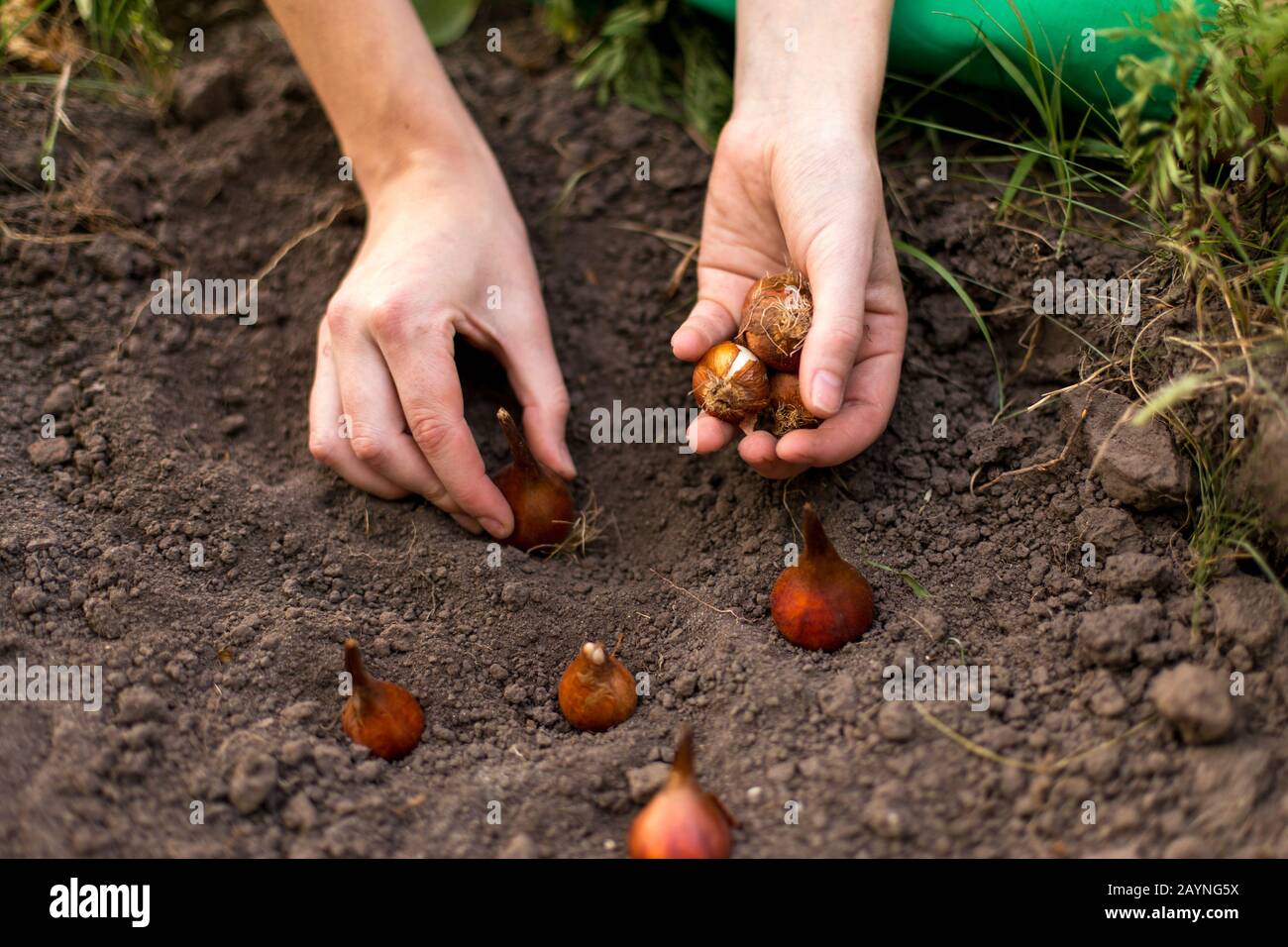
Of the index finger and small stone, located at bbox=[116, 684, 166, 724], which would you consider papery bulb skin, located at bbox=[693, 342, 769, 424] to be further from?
small stone, located at bbox=[116, 684, 166, 724]

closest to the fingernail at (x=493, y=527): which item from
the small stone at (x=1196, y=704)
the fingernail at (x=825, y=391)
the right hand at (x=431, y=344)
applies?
the right hand at (x=431, y=344)

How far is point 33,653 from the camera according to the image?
5.81 feet

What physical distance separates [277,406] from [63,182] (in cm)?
84

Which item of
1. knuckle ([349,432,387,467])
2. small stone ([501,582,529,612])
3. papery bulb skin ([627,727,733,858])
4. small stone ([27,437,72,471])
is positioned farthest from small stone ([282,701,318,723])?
small stone ([27,437,72,471])

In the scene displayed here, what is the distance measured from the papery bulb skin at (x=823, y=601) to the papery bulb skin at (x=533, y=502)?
20.7 inches

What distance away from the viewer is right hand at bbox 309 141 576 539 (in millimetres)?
2027

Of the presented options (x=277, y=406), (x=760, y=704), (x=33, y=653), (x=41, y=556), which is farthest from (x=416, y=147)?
(x=760, y=704)

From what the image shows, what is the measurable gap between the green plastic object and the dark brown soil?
296 millimetres

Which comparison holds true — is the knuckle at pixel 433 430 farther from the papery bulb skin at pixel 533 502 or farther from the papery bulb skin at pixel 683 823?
the papery bulb skin at pixel 683 823

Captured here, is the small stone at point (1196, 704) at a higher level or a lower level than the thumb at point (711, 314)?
lower

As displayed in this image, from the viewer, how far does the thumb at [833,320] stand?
1767 millimetres

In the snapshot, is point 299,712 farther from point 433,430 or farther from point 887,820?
point 887,820

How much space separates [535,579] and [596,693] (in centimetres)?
32

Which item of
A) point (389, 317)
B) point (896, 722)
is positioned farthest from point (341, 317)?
point (896, 722)
